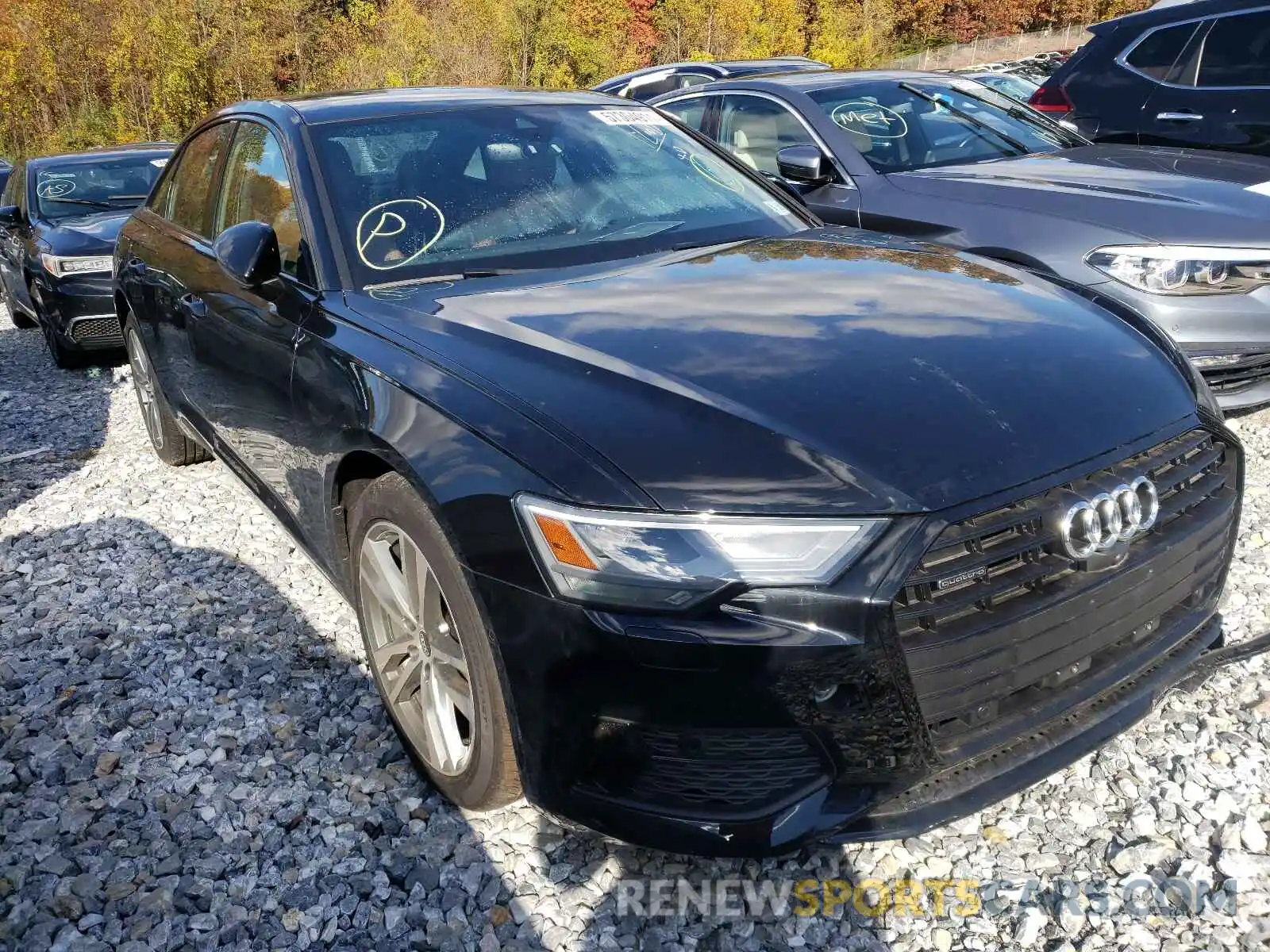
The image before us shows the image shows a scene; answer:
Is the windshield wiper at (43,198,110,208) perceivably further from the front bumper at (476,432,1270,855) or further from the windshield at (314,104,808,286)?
the front bumper at (476,432,1270,855)

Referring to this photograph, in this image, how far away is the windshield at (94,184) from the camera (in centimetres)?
799

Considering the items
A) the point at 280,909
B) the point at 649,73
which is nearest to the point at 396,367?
the point at 280,909

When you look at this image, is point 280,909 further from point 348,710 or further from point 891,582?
point 891,582

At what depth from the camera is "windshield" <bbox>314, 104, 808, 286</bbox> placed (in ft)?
9.21

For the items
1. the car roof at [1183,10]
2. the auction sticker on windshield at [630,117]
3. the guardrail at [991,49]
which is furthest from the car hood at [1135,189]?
the guardrail at [991,49]

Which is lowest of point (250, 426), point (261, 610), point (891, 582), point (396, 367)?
point (261, 610)

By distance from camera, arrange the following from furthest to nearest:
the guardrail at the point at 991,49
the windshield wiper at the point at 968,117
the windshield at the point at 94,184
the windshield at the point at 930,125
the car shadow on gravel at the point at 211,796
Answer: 1. the guardrail at the point at 991,49
2. the windshield at the point at 94,184
3. the windshield wiper at the point at 968,117
4. the windshield at the point at 930,125
5. the car shadow on gravel at the point at 211,796

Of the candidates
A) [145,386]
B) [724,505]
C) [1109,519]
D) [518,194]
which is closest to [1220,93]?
[518,194]

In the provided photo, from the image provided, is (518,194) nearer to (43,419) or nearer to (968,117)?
(968,117)

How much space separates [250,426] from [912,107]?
12.5 ft

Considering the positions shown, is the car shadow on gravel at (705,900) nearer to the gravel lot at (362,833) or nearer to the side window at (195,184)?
the gravel lot at (362,833)

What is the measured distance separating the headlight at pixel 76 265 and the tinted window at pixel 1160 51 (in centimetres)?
704

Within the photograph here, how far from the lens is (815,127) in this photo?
5117 mm

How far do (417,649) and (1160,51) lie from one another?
6.59 meters
